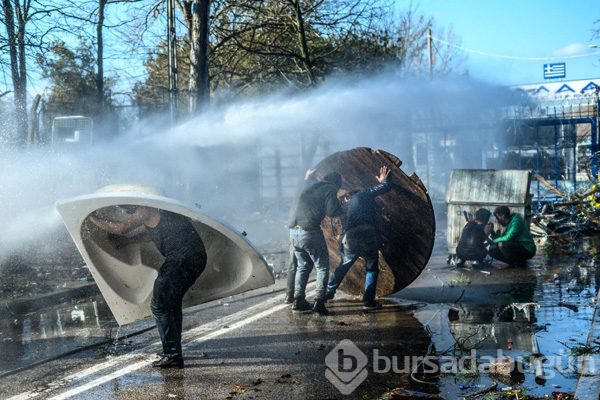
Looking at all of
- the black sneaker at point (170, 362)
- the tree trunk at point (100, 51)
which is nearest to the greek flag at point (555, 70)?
the tree trunk at point (100, 51)

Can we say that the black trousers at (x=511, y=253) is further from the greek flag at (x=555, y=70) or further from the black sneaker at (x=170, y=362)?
the greek flag at (x=555, y=70)

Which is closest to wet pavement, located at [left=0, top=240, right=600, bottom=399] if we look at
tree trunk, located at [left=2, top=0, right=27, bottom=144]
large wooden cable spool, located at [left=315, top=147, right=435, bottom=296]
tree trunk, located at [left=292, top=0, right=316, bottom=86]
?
large wooden cable spool, located at [left=315, top=147, right=435, bottom=296]

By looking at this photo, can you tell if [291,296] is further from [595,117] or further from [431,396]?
[595,117]

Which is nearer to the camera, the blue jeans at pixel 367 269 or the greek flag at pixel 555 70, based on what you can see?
the blue jeans at pixel 367 269

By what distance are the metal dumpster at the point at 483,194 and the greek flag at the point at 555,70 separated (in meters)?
28.8

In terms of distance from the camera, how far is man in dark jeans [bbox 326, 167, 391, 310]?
26.3ft

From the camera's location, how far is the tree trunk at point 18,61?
1219 cm

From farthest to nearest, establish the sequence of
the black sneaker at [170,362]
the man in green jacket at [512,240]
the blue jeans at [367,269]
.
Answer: the man in green jacket at [512,240] → the blue jeans at [367,269] → the black sneaker at [170,362]

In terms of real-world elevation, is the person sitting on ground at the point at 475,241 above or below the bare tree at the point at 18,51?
below

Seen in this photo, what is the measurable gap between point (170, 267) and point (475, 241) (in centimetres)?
654

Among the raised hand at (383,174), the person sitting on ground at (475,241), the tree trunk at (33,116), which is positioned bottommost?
the person sitting on ground at (475,241)

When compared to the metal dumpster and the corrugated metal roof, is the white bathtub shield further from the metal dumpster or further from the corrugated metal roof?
the corrugated metal roof

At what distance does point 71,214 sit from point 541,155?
53.7 feet

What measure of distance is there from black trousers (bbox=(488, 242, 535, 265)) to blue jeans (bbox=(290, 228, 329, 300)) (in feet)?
14.0
